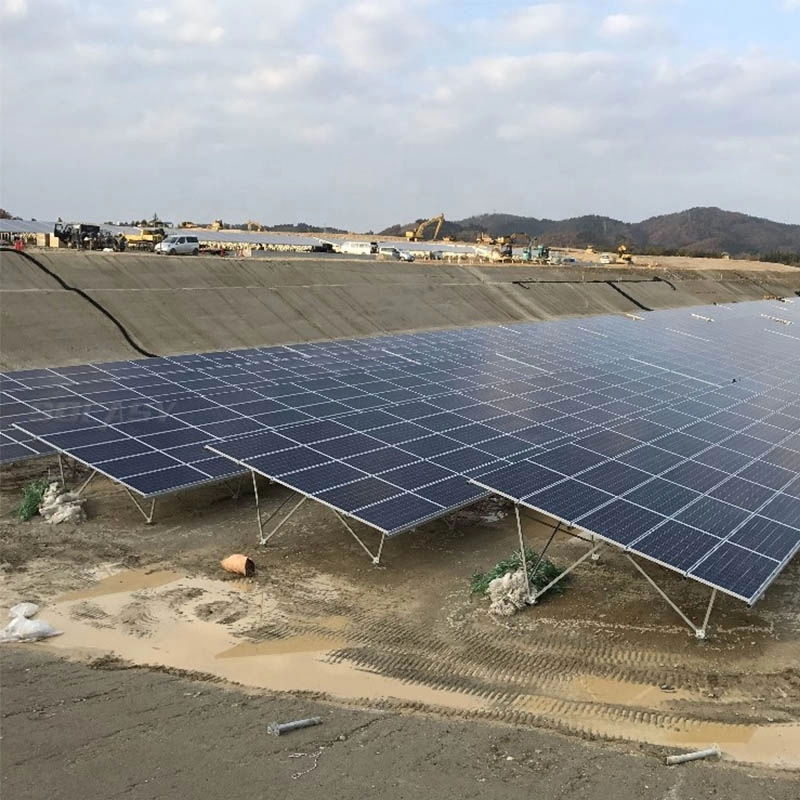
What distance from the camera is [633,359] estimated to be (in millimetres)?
33094

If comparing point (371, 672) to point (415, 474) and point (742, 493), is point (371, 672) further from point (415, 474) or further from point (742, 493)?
point (742, 493)

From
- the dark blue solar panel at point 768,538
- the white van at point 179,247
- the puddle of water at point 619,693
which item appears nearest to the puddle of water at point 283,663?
the puddle of water at point 619,693

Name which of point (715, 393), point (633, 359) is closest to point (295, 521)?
point (715, 393)

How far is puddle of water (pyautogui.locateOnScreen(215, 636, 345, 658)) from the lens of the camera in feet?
45.4

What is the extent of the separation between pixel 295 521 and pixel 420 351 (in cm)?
1427

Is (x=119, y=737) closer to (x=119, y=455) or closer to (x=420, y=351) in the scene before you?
(x=119, y=455)

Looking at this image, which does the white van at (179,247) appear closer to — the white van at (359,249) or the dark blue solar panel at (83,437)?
the white van at (359,249)

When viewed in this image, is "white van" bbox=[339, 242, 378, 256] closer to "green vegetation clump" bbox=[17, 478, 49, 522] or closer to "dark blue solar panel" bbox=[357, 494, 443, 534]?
"green vegetation clump" bbox=[17, 478, 49, 522]

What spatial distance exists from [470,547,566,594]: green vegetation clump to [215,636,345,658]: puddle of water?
3758mm

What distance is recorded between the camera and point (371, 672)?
13.2 m

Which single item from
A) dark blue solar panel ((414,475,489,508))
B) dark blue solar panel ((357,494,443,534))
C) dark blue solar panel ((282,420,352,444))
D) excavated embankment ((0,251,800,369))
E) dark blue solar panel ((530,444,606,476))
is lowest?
dark blue solar panel ((357,494,443,534))

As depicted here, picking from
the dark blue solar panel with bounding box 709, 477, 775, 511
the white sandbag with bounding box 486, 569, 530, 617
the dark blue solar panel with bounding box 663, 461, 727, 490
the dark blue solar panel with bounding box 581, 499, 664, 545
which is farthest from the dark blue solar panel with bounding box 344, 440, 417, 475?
the dark blue solar panel with bounding box 709, 477, 775, 511

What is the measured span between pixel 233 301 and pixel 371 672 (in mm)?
38799

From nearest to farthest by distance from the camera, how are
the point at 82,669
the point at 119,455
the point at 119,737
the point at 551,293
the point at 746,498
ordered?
1. the point at 119,737
2. the point at 82,669
3. the point at 746,498
4. the point at 119,455
5. the point at 551,293
